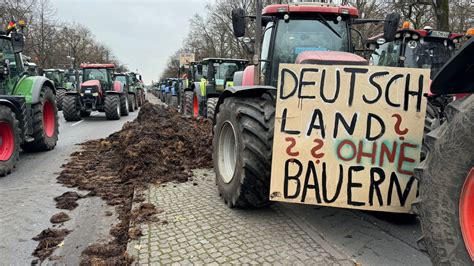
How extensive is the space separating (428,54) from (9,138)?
28.2ft

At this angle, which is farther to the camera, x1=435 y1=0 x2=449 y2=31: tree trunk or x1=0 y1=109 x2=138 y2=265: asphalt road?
x1=435 y1=0 x2=449 y2=31: tree trunk

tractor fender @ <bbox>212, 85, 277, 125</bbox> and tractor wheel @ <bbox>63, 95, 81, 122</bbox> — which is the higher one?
tractor fender @ <bbox>212, 85, 277, 125</bbox>

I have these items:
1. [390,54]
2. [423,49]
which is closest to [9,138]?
[390,54]

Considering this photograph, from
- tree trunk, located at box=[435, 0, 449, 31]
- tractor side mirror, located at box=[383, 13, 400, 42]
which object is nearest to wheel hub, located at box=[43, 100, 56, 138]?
tractor side mirror, located at box=[383, 13, 400, 42]

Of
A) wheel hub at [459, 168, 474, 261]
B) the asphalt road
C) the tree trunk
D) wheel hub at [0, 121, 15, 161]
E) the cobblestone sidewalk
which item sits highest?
the tree trunk

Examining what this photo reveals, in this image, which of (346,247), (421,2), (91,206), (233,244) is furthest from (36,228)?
(421,2)

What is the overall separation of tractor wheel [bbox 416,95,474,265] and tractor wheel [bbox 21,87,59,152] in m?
7.96

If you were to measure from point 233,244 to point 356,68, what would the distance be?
2009mm

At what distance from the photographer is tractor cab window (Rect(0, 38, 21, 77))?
7.59 meters

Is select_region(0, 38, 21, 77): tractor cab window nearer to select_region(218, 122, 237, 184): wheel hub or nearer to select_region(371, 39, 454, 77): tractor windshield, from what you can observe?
select_region(218, 122, 237, 184): wheel hub

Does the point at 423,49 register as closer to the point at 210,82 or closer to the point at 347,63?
the point at 347,63

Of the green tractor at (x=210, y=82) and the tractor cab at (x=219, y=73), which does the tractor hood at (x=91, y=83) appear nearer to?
the green tractor at (x=210, y=82)

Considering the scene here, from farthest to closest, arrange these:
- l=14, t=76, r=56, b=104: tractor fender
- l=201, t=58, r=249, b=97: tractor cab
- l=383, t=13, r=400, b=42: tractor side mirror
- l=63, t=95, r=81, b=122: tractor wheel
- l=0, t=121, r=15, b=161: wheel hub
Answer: l=63, t=95, r=81, b=122: tractor wheel
l=201, t=58, r=249, b=97: tractor cab
l=14, t=76, r=56, b=104: tractor fender
l=0, t=121, r=15, b=161: wheel hub
l=383, t=13, r=400, b=42: tractor side mirror

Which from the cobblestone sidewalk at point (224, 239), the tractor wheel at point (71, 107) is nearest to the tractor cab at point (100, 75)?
the tractor wheel at point (71, 107)
